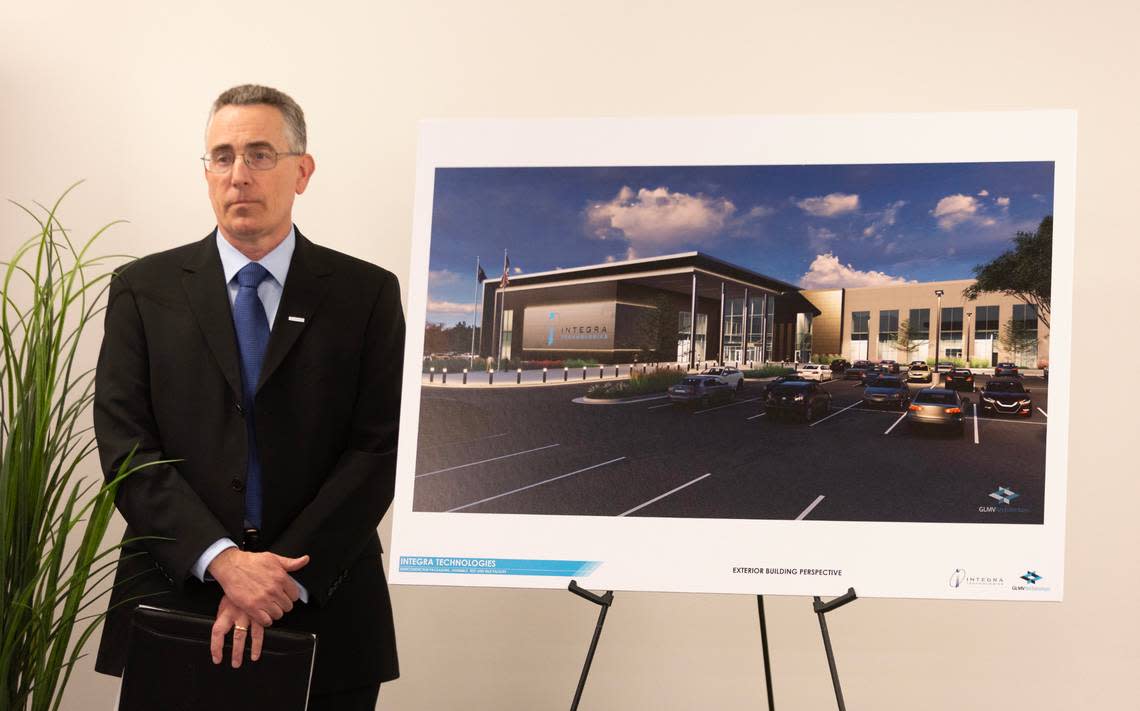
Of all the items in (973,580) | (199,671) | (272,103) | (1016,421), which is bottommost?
(199,671)

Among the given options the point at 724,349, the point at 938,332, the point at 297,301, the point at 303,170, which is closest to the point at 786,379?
the point at 724,349

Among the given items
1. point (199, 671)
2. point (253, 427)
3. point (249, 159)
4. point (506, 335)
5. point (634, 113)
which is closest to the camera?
point (199, 671)

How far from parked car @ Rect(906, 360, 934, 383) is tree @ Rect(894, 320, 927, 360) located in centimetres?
3

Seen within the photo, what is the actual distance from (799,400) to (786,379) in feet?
0.22

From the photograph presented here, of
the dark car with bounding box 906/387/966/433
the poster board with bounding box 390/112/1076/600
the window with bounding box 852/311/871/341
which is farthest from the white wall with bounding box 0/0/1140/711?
the window with bounding box 852/311/871/341

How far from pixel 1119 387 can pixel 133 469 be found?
3222 mm

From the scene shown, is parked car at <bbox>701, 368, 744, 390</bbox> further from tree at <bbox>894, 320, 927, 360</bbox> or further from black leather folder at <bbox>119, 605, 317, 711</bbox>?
black leather folder at <bbox>119, 605, 317, 711</bbox>

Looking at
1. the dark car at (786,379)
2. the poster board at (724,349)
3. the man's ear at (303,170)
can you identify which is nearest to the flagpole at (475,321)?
the poster board at (724,349)

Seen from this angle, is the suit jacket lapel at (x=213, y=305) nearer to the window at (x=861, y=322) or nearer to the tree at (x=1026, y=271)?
the window at (x=861, y=322)

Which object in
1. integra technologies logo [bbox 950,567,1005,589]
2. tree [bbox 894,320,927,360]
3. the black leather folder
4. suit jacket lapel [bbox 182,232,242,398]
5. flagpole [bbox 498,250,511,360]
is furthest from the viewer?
flagpole [bbox 498,250,511,360]

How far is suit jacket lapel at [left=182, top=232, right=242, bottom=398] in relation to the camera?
6.81 feet

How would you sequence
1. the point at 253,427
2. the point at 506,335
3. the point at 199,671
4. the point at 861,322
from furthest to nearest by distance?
the point at 506,335 → the point at 861,322 → the point at 253,427 → the point at 199,671

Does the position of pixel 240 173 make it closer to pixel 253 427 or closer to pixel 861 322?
pixel 253 427

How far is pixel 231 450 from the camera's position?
205cm
